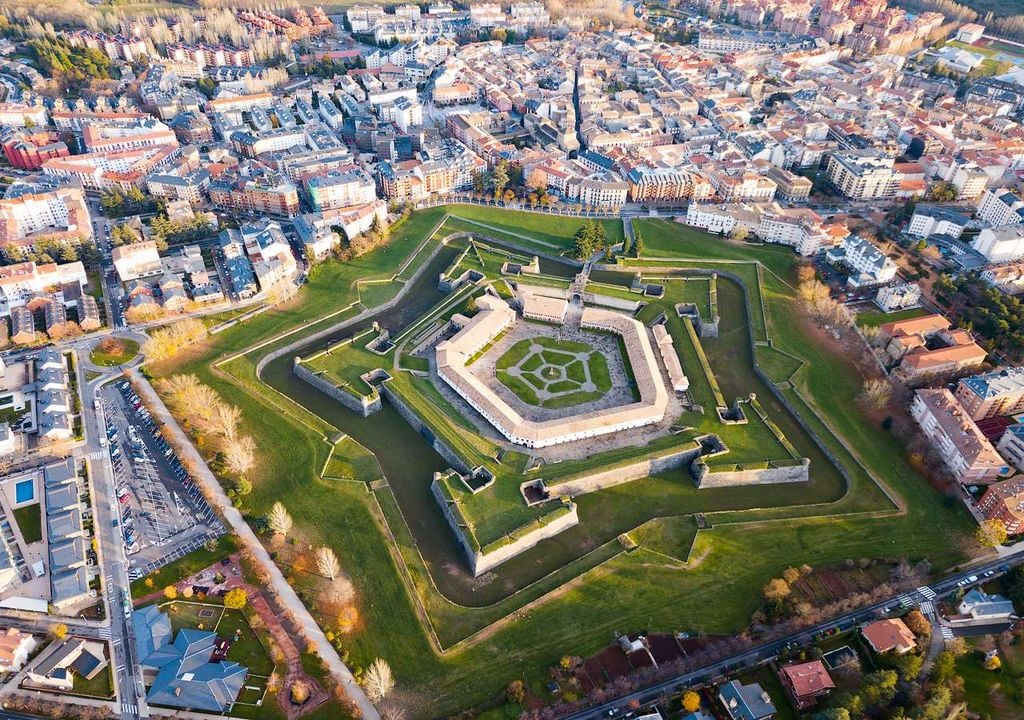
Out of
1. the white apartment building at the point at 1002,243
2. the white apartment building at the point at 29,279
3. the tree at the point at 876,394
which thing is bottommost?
the tree at the point at 876,394

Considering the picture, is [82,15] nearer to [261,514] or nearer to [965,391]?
[261,514]

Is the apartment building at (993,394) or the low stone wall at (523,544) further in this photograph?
the apartment building at (993,394)

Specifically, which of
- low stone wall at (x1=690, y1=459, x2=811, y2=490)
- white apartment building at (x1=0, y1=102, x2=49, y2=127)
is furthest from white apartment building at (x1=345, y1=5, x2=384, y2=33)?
low stone wall at (x1=690, y1=459, x2=811, y2=490)

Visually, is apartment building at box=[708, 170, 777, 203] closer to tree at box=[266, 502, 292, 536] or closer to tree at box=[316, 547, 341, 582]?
tree at box=[266, 502, 292, 536]

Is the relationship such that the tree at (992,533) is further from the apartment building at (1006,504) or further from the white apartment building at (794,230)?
the white apartment building at (794,230)

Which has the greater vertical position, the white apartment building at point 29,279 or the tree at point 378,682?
the white apartment building at point 29,279

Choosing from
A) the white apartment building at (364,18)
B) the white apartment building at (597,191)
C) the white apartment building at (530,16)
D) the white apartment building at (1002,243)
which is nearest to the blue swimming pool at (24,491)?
the white apartment building at (597,191)

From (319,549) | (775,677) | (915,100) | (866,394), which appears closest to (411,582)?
(319,549)
